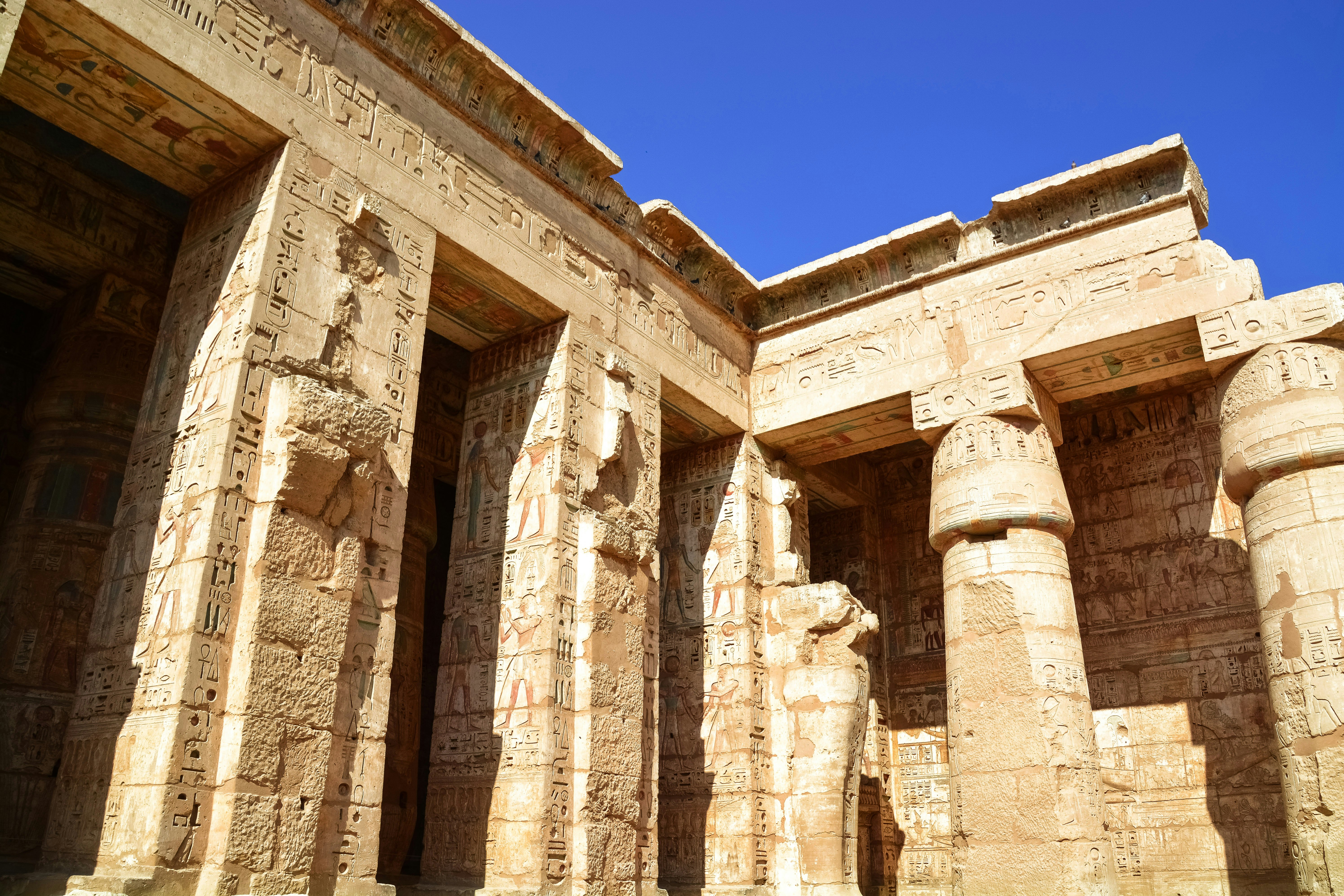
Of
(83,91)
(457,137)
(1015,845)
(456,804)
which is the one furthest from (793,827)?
(83,91)

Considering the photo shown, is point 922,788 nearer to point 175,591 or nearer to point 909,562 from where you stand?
point 909,562

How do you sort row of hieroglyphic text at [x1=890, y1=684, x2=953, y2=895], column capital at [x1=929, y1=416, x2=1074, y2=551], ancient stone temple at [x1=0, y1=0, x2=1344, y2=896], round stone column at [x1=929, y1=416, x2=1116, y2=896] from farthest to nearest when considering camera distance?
row of hieroglyphic text at [x1=890, y1=684, x2=953, y2=895]
column capital at [x1=929, y1=416, x2=1074, y2=551]
round stone column at [x1=929, y1=416, x2=1116, y2=896]
ancient stone temple at [x1=0, y1=0, x2=1344, y2=896]

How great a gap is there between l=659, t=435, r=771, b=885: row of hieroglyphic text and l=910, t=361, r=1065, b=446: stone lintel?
2.06m

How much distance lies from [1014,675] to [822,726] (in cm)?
224

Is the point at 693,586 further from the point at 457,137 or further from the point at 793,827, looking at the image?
the point at 457,137

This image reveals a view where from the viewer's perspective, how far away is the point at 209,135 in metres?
7.01

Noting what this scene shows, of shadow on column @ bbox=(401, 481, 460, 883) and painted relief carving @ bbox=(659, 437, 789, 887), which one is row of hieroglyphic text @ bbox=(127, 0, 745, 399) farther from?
shadow on column @ bbox=(401, 481, 460, 883)

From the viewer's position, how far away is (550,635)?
807cm

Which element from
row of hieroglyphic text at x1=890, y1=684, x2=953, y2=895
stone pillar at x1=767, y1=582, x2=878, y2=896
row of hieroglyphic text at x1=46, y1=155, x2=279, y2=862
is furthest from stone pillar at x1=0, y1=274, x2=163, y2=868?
row of hieroglyphic text at x1=890, y1=684, x2=953, y2=895

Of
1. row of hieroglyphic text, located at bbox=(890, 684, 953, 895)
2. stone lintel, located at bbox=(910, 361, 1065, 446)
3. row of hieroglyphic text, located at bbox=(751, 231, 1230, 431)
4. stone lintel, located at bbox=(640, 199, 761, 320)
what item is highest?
stone lintel, located at bbox=(640, 199, 761, 320)

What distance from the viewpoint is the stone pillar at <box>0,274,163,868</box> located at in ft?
25.6

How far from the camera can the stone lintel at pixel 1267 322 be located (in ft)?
27.6

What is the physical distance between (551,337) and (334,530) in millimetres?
3263

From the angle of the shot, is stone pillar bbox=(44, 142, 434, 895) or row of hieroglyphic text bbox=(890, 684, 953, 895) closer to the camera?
stone pillar bbox=(44, 142, 434, 895)
